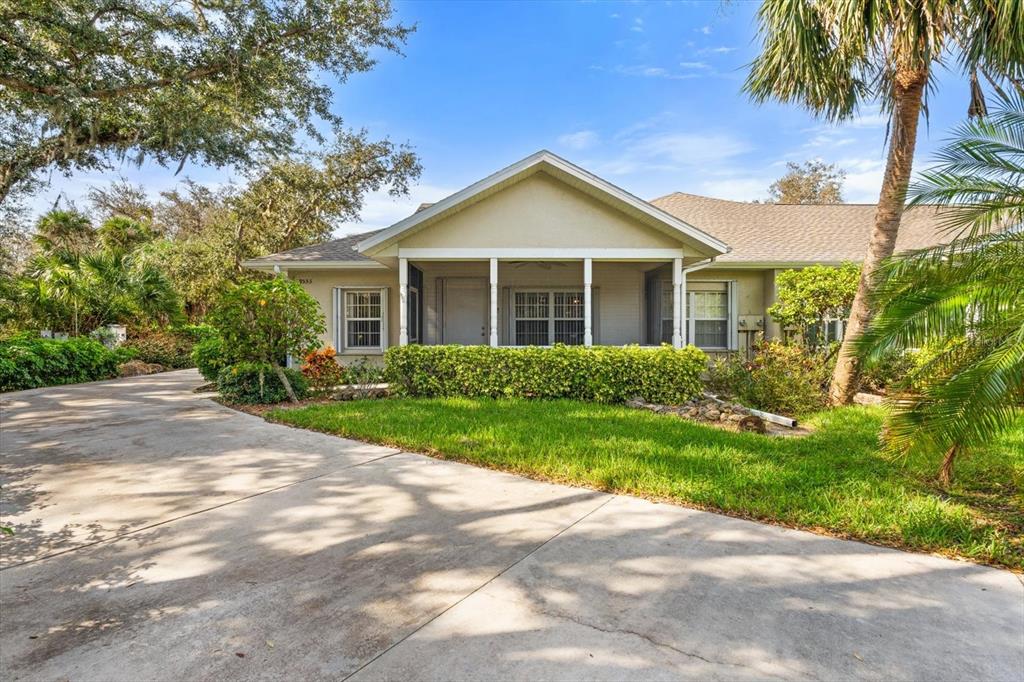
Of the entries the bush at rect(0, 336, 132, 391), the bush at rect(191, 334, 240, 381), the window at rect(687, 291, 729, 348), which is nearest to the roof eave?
the bush at rect(191, 334, 240, 381)

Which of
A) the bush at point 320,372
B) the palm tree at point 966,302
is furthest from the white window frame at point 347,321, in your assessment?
the palm tree at point 966,302

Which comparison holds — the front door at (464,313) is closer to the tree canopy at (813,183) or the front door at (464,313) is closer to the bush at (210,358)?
the bush at (210,358)

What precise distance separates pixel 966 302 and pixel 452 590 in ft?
14.4

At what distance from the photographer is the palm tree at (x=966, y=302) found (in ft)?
11.5

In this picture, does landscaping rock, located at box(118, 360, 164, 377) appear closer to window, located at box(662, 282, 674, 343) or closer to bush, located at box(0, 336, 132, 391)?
bush, located at box(0, 336, 132, 391)

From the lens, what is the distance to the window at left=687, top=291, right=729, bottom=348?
1348 cm

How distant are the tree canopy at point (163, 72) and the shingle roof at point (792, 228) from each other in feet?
34.7

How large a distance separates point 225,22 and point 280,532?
11.6 meters

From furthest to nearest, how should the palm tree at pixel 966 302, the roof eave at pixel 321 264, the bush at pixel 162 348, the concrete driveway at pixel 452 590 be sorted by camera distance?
the bush at pixel 162 348 → the roof eave at pixel 321 264 → the palm tree at pixel 966 302 → the concrete driveway at pixel 452 590

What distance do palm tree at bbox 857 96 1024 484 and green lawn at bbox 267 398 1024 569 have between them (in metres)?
0.65

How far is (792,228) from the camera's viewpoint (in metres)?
15.3

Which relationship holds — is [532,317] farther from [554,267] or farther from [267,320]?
[267,320]

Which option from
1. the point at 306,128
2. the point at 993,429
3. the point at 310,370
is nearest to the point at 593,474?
the point at 993,429

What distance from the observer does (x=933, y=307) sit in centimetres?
390
